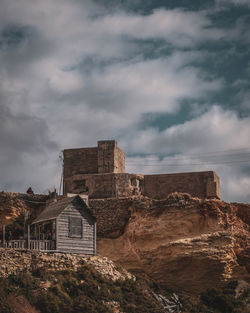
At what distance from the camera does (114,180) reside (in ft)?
171

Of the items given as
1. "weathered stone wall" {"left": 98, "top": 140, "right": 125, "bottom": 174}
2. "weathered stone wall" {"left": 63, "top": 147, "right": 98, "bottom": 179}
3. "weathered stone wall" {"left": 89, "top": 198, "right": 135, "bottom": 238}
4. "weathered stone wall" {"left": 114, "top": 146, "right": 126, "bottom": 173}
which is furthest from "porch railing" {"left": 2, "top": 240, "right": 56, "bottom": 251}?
"weathered stone wall" {"left": 63, "top": 147, "right": 98, "bottom": 179}

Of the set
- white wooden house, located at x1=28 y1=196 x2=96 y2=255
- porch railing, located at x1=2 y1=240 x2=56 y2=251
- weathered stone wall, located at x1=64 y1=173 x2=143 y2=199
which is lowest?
porch railing, located at x1=2 y1=240 x2=56 y2=251

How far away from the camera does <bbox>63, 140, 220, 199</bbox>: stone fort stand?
2057 inches

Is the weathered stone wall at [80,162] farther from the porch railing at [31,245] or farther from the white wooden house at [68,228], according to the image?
the porch railing at [31,245]

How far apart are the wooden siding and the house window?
0.20m

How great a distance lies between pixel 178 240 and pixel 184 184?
7.61 meters

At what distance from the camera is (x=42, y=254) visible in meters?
38.4

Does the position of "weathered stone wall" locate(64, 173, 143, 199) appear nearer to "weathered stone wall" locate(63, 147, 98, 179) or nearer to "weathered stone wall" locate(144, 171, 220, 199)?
"weathered stone wall" locate(144, 171, 220, 199)

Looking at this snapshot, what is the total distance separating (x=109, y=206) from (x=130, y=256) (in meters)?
4.34

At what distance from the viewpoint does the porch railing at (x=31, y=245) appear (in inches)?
1516

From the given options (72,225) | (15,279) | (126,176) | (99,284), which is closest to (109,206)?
(126,176)

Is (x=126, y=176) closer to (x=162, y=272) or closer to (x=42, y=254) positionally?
(x=162, y=272)

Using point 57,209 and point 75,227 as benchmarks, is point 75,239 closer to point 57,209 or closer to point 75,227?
point 75,227

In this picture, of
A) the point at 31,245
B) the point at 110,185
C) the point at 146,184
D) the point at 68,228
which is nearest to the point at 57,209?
the point at 68,228
